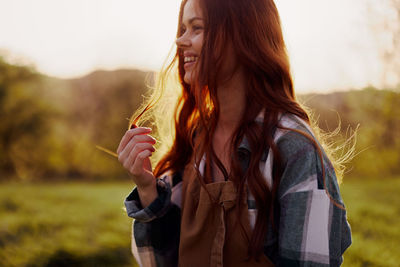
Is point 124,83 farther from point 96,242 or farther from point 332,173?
point 332,173

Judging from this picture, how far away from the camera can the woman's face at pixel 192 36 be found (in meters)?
1.64

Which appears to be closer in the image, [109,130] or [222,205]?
[222,205]

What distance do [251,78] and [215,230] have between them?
0.63m

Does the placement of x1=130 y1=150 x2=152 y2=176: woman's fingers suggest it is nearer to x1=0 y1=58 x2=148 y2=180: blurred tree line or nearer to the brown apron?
the brown apron

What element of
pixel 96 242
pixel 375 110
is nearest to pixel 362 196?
pixel 375 110

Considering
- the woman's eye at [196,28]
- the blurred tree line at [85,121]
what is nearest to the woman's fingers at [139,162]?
the woman's eye at [196,28]

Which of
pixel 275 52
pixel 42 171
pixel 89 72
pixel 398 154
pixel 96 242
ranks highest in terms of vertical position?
pixel 275 52

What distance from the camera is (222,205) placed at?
1.52 metres

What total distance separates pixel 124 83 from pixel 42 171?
4.79 m

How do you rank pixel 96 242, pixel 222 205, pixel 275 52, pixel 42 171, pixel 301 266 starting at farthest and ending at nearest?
pixel 42 171 → pixel 96 242 → pixel 275 52 → pixel 222 205 → pixel 301 266

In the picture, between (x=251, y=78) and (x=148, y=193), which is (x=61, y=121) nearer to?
(x=148, y=193)

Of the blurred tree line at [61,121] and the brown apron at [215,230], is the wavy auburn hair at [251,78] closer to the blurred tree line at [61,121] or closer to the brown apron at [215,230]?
the brown apron at [215,230]

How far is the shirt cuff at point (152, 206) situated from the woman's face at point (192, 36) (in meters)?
0.50

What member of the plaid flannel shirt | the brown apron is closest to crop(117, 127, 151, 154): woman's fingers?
the brown apron
